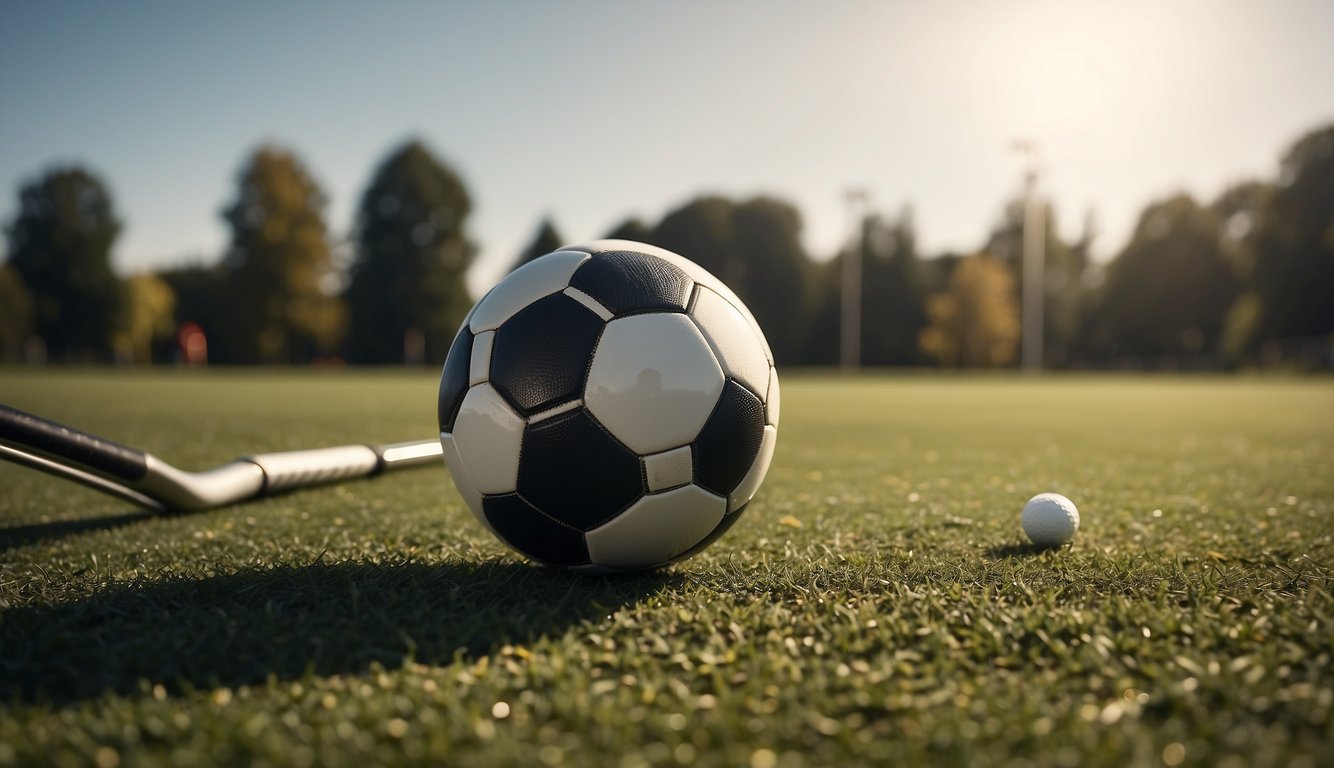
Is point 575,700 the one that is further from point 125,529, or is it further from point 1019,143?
point 1019,143

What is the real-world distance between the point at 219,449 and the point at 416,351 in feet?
166

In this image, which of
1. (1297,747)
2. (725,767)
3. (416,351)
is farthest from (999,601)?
(416,351)

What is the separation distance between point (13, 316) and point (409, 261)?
29112mm

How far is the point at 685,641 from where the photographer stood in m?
2.58

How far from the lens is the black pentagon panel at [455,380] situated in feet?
10.5

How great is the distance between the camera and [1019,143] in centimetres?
4941

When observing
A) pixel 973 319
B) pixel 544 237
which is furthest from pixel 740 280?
pixel 973 319

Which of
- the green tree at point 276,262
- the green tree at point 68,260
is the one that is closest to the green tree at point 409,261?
the green tree at point 276,262

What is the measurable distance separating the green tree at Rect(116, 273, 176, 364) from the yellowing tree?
57695 millimetres

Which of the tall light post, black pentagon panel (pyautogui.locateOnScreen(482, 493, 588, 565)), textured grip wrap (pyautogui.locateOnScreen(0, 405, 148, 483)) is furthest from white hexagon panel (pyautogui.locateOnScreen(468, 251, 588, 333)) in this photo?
the tall light post

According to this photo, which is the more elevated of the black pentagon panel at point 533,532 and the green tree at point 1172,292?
the green tree at point 1172,292

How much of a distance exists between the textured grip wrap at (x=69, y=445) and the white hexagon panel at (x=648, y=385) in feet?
7.90

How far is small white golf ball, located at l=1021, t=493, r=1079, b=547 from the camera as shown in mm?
3951

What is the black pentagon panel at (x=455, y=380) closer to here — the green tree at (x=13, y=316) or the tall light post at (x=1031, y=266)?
the tall light post at (x=1031, y=266)
